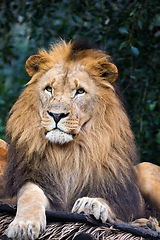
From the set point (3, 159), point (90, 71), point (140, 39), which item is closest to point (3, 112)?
point (3, 159)

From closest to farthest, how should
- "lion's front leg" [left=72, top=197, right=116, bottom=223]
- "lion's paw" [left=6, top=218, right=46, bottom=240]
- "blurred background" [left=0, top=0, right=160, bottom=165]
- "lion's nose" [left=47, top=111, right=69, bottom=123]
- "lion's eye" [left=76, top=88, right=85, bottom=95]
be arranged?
Answer: "lion's paw" [left=6, top=218, right=46, bottom=240], "lion's front leg" [left=72, top=197, right=116, bottom=223], "lion's nose" [left=47, top=111, right=69, bottom=123], "lion's eye" [left=76, top=88, right=85, bottom=95], "blurred background" [left=0, top=0, right=160, bottom=165]

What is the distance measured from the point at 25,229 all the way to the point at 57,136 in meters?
0.85

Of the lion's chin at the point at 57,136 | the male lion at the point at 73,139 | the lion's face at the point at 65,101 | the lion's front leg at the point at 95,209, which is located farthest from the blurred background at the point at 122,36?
the lion's front leg at the point at 95,209

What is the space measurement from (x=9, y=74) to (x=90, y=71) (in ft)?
14.3

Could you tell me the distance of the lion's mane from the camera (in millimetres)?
3348

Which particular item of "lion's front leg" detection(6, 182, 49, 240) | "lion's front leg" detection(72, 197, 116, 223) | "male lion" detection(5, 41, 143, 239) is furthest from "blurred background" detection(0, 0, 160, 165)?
"lion's front leg" detection(72, 197, 116, 223)

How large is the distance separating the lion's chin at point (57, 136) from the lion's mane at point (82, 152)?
174 millimetres

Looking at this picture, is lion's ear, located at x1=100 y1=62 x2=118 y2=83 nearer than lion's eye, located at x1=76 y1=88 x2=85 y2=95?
No

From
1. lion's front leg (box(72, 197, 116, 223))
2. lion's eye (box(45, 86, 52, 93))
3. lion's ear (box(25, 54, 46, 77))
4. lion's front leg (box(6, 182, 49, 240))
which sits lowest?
lion's front leg (box(72, 197, 116, 223))

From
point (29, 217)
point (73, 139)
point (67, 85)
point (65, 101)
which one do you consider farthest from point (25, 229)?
point (67, 85)

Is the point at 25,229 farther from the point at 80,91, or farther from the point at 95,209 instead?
the point at 80,91

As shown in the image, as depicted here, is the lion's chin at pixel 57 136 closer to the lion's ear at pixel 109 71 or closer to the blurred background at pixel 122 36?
the lion's ear at pixel 109 71

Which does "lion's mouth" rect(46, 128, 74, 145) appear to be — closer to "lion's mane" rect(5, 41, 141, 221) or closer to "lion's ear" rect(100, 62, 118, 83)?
"lion's mane" rect(5, 41, 141, 221)

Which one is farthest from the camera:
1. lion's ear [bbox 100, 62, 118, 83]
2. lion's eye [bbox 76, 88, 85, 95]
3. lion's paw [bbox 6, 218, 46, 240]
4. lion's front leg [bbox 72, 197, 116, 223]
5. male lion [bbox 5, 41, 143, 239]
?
lion's ear [bbox 100, 62, 118, 83]
